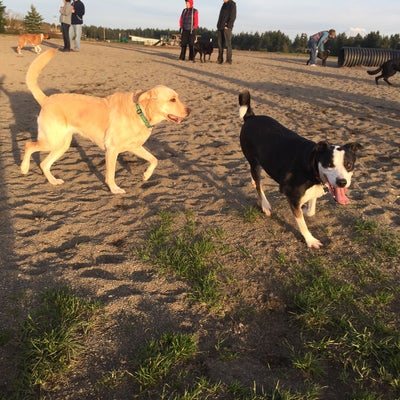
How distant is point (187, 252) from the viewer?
11.0 ft

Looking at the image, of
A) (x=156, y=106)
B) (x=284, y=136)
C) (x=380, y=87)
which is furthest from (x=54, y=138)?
(x=380, y=87)

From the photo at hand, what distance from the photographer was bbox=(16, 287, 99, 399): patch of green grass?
6.72 feet

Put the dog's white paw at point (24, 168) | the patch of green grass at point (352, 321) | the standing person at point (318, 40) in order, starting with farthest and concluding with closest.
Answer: the standing person at point (318, 40) < the dog's white paw at point (24, 168) < the patch of green grass at point (352, 321)

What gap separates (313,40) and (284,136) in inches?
783

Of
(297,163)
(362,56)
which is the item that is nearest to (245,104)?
(297,163)

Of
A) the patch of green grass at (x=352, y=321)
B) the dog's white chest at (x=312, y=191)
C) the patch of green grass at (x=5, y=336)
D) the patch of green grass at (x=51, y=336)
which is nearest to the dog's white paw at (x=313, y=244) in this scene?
the patch of green grass at (x=352, y=321)

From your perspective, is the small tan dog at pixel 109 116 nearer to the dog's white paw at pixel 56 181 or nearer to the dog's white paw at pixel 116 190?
the dog's white paw at pixel 116 190

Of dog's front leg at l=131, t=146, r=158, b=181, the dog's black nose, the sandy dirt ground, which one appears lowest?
the sandy dirt ground

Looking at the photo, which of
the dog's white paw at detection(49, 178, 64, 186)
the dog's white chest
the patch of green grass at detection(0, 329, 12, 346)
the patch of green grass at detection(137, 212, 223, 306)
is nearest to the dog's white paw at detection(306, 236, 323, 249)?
the dog's white chest

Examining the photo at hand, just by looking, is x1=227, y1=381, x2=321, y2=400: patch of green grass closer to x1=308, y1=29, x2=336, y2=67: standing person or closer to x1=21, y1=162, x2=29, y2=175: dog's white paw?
x1=21, y1=162, x2=29, y2=175: dog's white paw

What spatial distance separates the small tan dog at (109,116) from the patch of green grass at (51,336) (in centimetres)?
227

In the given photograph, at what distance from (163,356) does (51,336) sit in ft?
2.54

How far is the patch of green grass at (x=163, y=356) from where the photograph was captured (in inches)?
81.0

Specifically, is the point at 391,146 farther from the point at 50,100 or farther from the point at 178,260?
the point at 50,100
